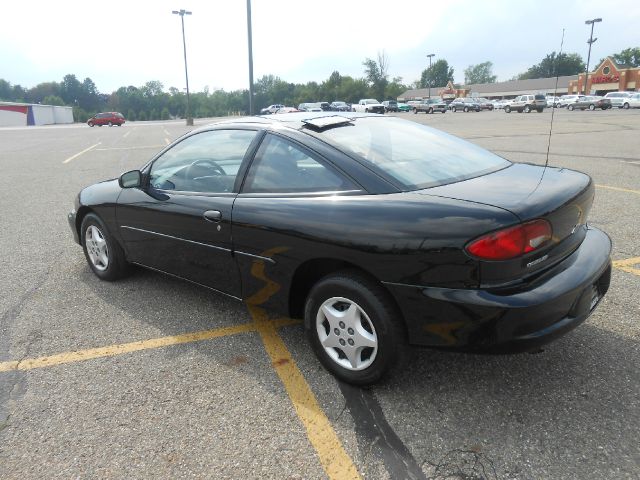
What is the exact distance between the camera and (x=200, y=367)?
2.93 metres

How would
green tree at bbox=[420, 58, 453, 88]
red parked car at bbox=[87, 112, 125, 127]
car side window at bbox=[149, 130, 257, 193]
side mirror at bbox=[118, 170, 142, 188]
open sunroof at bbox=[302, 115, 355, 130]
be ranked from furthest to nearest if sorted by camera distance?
green tree at bbox=[420, 58, 453, 88] < red parked car at bbox=[87, 112, 125, 127] < side mirror at bbox=[118, 170, 142, 188] < car side window at bbox=[149, 130, 257, 193] < open sunroof at bbox=[302, 115, 355, 130]

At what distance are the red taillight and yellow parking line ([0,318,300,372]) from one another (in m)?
1.70

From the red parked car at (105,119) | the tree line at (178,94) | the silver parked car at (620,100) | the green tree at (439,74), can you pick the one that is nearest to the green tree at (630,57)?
the tree line at (178,94)

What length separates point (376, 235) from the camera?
2332 millimetres

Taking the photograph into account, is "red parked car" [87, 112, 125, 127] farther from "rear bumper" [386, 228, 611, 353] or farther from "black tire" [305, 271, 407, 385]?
"rear bumper" [386, 228, 611, 353]

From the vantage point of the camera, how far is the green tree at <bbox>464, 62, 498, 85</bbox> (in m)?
165

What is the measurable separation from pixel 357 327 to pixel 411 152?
3.89ft

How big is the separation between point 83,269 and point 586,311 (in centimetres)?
426

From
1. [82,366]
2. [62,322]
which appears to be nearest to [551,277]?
[82,366]

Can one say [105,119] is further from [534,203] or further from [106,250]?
[534,203]

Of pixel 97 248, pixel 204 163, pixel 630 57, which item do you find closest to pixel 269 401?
pixel 204 163

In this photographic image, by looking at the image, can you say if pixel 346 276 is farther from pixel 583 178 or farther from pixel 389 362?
pixel 583 178

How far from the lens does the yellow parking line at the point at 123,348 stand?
9.92 feet

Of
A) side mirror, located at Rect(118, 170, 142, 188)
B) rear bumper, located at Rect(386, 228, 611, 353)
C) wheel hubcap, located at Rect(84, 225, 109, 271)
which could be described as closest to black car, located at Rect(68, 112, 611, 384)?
rear bumper, located at Rect(386, 228, 611, 353)
